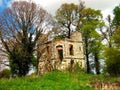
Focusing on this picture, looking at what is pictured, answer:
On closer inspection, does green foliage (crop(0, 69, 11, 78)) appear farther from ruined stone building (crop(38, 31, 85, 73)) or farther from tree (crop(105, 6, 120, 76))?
tree (crop(105, 6, 120, 76))

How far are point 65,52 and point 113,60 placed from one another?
1452cm

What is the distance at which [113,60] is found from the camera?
40.3 meters

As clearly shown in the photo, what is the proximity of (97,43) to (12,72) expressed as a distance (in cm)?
1631

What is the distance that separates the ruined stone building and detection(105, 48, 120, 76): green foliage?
36.0 feet

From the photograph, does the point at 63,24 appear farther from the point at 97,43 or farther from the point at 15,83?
the point at 15,83

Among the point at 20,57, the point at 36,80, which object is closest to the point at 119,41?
the point at 20,57

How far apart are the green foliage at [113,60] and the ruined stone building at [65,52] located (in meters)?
11.0

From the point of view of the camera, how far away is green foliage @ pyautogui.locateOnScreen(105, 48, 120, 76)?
40.2 m

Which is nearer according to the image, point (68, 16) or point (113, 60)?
point (113, 60)

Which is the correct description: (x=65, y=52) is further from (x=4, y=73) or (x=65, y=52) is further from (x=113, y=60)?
(x=113, y=60)

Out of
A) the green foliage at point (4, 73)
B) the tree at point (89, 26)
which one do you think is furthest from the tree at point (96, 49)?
the green foliage at point (4, 73)

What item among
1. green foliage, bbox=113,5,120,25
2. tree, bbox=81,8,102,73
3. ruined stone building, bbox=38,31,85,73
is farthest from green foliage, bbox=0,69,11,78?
green foliage, bbox=113,5,120,25

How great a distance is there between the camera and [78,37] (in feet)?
184

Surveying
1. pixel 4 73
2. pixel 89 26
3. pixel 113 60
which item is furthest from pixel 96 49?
pixel 113 60
